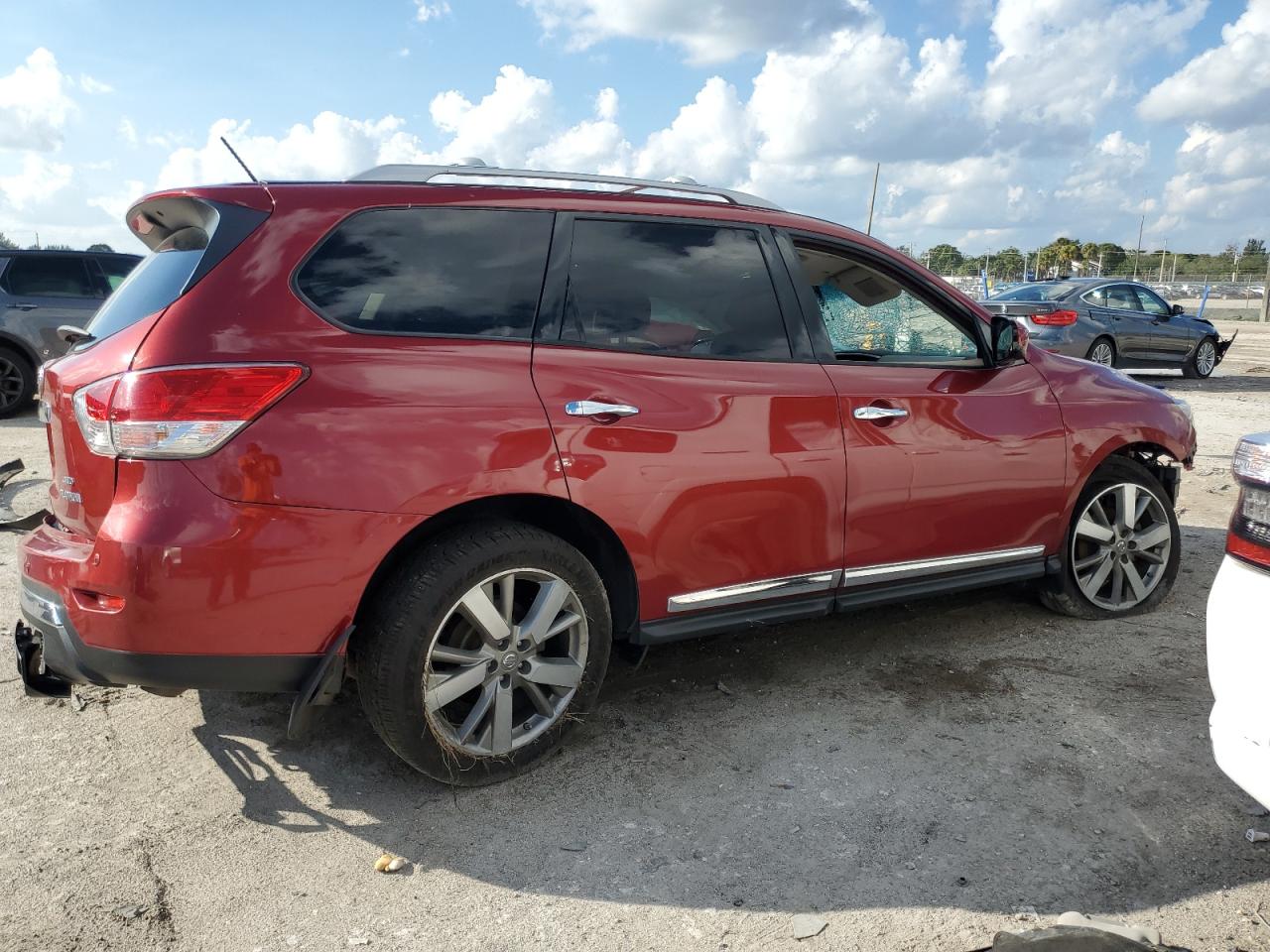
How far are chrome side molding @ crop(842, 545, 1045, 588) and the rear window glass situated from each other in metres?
2.41

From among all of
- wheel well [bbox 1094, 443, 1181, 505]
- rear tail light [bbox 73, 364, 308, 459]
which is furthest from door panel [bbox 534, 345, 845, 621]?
wheel well [bbox 1094, 443, 1181, 505]

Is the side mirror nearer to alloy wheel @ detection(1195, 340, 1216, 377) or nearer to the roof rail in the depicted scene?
the roof rail

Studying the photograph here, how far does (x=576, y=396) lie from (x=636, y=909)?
1445mm

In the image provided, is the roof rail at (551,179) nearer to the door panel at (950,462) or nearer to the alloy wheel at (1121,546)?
the door panel at (950,462)

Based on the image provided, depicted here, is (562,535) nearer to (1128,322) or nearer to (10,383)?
(10,383)

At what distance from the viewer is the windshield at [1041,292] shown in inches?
577

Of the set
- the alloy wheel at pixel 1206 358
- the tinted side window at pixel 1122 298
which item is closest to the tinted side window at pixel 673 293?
the tinted side window at pixel 1122 298

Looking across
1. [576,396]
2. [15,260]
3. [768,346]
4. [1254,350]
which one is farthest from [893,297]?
[1254,350]

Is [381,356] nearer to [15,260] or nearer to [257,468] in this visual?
[257,468]

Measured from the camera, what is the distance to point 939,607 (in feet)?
16.0

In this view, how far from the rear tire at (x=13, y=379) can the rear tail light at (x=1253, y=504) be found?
37.4 feet

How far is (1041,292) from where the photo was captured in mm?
14898

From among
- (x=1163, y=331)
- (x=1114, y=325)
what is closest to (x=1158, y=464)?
(x=1114, y=325)

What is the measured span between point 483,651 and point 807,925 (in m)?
1.18
